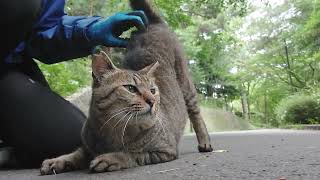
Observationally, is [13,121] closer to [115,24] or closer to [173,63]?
[115,24]

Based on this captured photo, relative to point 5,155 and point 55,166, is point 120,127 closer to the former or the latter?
point 55,166

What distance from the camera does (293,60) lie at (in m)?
18.4

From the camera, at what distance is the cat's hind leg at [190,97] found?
155 inches

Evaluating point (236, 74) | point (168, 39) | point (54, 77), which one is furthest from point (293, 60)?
point (168, 39)

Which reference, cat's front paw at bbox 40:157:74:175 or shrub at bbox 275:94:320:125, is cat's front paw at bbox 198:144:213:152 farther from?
shrub at bbox 275:94:320:125

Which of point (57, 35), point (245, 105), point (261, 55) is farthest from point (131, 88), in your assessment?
point (245, 105)

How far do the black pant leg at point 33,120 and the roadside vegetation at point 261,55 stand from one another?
795 centimetres

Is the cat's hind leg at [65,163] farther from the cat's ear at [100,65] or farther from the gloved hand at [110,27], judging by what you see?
the gloved hand at [110,27]

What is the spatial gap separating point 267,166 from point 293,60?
16571 millimetres

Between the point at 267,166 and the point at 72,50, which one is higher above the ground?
the point at 72,50

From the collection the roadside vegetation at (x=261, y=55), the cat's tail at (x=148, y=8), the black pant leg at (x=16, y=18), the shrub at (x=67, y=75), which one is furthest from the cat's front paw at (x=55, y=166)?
the roadside vegetation at (x=261, y=55)

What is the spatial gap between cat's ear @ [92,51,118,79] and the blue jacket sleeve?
536mm

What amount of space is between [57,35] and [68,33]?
7 centimetres

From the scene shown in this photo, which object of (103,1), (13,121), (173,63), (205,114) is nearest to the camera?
(13,121)
